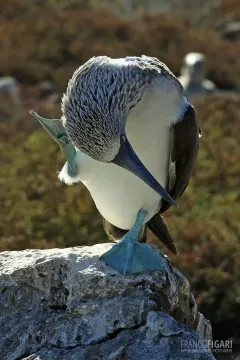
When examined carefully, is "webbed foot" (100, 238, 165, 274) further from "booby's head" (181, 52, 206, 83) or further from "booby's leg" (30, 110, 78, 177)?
"booby's head" (181, 52, 206, 83)

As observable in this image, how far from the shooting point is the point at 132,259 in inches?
132

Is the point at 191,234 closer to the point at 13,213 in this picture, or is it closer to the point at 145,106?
the point at 13,213

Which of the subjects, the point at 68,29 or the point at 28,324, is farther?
the point at 68,29

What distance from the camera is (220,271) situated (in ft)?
→ 18.8

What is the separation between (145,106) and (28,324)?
3.51 ft

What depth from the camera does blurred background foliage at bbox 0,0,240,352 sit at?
5883mm

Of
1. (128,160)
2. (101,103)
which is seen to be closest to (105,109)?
(101,103)

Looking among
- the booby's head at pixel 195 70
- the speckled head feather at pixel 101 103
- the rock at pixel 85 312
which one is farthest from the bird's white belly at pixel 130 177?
the booby's head at pixel 195 70

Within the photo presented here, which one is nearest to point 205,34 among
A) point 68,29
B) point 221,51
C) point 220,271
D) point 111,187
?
point 221,51

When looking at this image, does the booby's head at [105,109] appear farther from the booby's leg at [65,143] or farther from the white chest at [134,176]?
the booby's leg at [65,143]

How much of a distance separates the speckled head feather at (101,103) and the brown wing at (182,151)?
0.40m

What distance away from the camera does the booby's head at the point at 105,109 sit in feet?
9.87

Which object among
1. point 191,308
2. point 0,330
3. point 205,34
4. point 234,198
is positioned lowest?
point 205,34

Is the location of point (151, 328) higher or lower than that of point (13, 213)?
higher
